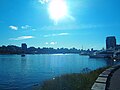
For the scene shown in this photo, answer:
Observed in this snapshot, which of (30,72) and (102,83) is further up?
(102,83)

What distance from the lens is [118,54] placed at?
102 metres

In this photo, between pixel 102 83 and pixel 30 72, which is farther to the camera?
pixel 30 72

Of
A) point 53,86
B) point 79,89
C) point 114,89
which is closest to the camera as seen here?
point 114,89

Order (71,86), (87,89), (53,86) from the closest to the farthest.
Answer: (87,89), (71,86), (53,86)

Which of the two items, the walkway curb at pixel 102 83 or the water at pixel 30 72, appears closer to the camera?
the walkway curb at pixel 102 83

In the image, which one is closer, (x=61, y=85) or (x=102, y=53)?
(x=61, y=85)

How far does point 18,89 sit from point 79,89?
44.0ft

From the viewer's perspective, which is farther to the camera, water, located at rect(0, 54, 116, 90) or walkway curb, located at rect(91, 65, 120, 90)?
water, located at rect(0, 54, 116, 90)

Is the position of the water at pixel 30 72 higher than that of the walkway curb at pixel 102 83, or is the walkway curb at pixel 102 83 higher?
the walkway curb at pixel 102 83

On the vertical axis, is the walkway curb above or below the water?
above

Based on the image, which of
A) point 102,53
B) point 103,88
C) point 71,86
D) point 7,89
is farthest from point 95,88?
point 102,53

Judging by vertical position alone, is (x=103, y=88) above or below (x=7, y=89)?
above

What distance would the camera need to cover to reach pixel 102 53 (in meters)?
152

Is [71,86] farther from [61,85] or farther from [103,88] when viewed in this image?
[103,88]
